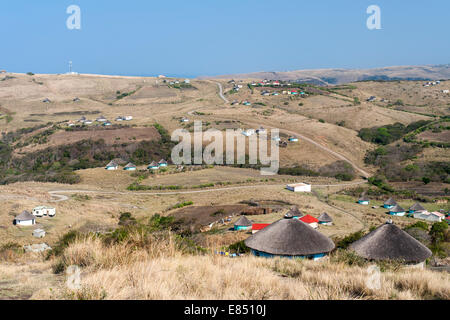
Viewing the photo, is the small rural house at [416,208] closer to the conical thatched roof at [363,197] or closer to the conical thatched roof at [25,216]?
the conical thatched roof at [363,197]

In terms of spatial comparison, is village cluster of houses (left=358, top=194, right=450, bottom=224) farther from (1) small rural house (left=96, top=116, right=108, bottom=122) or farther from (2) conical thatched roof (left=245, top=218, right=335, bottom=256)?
(1) small rural house (left=96, top=116, right=108, bottom=122)

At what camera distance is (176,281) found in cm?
630

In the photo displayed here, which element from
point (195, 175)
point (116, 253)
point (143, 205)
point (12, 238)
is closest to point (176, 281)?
point (116, 253)

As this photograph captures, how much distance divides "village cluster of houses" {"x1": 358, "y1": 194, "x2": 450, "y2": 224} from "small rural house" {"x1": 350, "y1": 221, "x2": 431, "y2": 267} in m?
32.9

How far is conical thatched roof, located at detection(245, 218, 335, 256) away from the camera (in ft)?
52.2

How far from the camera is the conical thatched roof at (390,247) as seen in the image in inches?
609

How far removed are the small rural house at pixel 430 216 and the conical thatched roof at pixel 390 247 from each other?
3369 centimetres

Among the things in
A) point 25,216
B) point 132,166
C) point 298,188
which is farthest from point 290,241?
point 132,166

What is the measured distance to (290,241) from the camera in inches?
642

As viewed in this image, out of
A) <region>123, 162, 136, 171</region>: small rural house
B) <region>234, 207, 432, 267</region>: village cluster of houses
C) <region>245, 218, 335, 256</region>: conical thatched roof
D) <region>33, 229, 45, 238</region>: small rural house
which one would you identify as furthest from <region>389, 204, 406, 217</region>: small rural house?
<region>123, 162, 136, 171</region>: small rural house

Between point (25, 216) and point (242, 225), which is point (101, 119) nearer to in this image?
point (25, 216)

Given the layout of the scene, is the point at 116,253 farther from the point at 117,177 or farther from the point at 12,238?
the point at 117,177

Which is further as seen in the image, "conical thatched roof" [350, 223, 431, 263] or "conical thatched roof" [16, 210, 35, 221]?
"conical thatched roof" [16, 210, 35, 221]

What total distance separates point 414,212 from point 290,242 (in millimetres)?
38726
